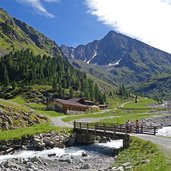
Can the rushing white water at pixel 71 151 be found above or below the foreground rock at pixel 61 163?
above

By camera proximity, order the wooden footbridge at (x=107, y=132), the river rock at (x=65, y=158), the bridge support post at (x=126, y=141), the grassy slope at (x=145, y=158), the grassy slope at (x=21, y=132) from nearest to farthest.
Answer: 1. the grassy slope at (x=145, y=158)
2. the river rock at (x=65, y=158)
3. the bridge support post at (x=126, y=141)
4. the wooden footbridge at (x=107, y=132)
5. the grassy slope at (x=21, y=132)

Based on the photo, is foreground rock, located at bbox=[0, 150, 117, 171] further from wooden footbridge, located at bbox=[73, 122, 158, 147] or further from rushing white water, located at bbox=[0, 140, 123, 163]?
wooden footbridge, located at bbox=[73, 122, 158, 147]

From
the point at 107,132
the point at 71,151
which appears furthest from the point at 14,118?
the point at 71,151

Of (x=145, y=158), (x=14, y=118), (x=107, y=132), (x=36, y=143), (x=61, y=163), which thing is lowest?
(x=61, y=163)

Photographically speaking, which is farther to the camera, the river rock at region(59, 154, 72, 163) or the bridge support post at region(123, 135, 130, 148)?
the bridge support post at region(123, 135, 130, 148)

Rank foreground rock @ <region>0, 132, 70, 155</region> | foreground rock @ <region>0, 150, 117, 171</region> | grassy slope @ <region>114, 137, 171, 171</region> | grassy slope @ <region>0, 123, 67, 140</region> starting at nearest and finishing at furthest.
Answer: grassy slope @ <region>114, 137, 171, 171</region>, foreground rock @ <region>0, 150, 117, 171</region>, foreground rock @ <region>0, 132, 70, 155</region>, grassy slope @ <region>0, 123, 67, 140</region>

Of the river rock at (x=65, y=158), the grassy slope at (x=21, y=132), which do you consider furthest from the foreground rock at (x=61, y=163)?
the grassy slope at (x=21, y=132)

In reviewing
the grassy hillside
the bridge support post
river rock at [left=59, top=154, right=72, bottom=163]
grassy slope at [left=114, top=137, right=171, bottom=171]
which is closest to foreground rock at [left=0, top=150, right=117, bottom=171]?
river rock at [left=59, top=154, right=72, bottom=163]

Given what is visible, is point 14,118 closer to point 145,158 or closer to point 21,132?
point 21,132

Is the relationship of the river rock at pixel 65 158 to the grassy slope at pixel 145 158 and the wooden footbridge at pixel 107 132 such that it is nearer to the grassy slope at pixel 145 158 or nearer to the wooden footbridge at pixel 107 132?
the grassy slope at pixel 145 158

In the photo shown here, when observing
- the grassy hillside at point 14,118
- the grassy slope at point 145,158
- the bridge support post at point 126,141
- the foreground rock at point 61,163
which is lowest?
the foreground rock at point 61,163

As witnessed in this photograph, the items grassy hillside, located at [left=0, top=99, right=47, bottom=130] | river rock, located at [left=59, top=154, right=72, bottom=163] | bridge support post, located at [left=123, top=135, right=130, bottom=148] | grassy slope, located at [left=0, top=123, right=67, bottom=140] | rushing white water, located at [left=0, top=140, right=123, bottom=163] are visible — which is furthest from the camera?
grassy hillside, located at [left=0, top=99, right=47, bottom=130]

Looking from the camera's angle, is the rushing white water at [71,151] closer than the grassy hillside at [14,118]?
Yes

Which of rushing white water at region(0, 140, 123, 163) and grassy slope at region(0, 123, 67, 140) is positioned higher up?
grassy slope at region(0, 123, 67, 140)
